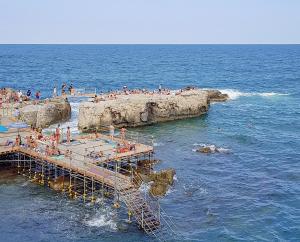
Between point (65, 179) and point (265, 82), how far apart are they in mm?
97013

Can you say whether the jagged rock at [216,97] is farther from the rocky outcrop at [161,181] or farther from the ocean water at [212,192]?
the rocky outcrop at [161,181]

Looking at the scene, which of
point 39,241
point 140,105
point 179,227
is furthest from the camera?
point 140,105

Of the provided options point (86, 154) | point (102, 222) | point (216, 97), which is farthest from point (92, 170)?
point (216, 97)

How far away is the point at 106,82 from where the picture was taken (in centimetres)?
13150

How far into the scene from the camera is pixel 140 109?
68.8 meters

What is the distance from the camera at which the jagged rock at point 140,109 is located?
65000 mm

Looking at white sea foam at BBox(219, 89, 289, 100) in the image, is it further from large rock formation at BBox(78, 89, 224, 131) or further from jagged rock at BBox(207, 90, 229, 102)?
large rock formation at BBox(78, 89, 224, 131)

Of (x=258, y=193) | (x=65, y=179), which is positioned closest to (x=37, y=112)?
(x=65, y=179)

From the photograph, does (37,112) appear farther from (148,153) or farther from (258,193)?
(258,193)

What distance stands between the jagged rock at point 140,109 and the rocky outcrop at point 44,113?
436cm

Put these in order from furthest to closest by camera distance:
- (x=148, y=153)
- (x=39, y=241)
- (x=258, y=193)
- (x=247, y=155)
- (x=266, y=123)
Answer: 1. (x=266, y=123)
2. (x=247, y=155)
3. (x=148, y=153)
4. (x=258, y=193)
5. (x=39, y=241)

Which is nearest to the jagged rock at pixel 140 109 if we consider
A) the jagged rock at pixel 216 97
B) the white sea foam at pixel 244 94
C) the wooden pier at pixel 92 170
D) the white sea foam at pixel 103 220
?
the wooden pier at pixel 92 170

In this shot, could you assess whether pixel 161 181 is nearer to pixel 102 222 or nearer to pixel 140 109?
pixel 102 222

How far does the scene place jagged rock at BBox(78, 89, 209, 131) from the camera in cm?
6500
